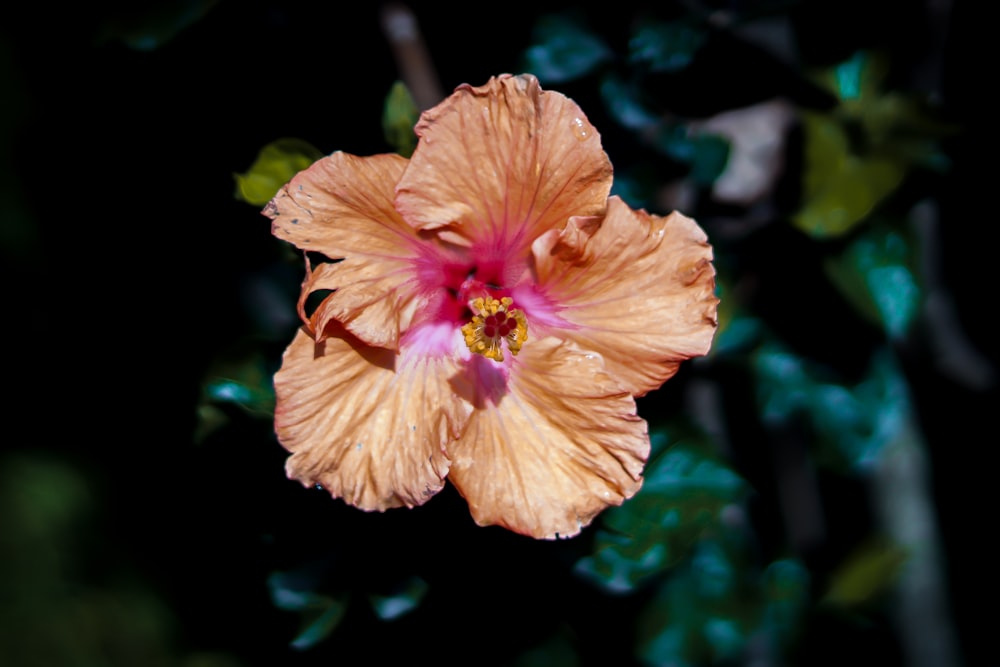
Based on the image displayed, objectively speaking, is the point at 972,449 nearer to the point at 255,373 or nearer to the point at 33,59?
the point at 255,373

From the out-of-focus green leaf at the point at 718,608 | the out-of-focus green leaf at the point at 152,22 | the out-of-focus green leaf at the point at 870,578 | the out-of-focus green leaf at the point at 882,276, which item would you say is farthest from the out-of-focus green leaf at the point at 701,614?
the out-of-focus green leaf at the point at 152,22

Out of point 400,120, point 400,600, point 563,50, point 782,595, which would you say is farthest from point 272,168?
point 782,595

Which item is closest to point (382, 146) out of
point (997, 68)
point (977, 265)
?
point (997, 68)

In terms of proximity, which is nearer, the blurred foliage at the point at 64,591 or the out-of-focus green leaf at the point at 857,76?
the out-of-focus green leaf at the point at 857,76

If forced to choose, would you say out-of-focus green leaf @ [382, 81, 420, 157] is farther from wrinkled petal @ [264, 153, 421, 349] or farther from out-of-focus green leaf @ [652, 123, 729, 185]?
out-of-focus green leaf @ [652, 123, 729, 185]

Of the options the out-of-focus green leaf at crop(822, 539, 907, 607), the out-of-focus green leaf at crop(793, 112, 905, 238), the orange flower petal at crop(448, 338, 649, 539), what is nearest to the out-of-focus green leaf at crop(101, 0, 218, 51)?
the orange flower petal at crop(448, 338, 649, 539)

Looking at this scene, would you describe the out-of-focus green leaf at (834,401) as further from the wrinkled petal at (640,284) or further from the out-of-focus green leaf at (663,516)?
the wrinkled petal at (640,284)
